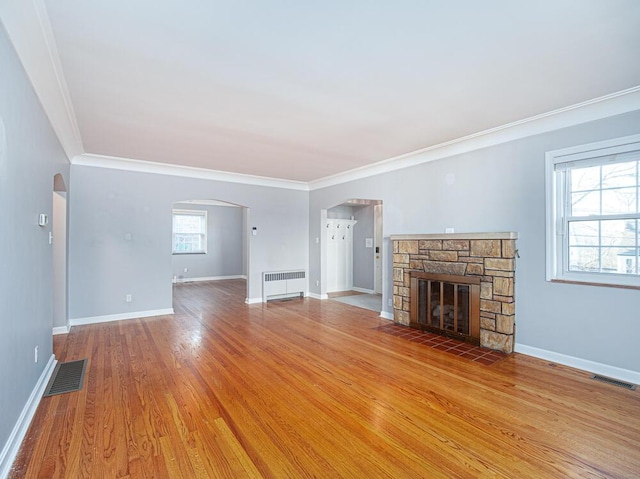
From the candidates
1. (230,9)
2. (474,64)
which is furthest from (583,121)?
(230,9)

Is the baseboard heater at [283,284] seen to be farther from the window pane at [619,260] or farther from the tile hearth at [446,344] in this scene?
the window pane at [619,260]

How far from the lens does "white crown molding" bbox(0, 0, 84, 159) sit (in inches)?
70.4

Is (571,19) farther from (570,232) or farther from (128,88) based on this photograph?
(128,88)

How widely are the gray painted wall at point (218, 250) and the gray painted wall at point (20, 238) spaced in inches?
283

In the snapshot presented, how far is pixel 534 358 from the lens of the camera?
3.57m

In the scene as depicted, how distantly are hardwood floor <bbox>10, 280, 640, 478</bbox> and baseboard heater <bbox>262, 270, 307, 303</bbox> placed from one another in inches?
111

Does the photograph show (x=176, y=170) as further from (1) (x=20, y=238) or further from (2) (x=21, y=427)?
(2) (x=21, y=427)

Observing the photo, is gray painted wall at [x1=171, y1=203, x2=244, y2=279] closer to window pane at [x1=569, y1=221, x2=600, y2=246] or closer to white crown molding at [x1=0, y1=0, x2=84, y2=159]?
white crown molding at [x1=0, y1=0, x2=84, y2=159]

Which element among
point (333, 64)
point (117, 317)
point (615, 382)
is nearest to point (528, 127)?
point (333, 64)

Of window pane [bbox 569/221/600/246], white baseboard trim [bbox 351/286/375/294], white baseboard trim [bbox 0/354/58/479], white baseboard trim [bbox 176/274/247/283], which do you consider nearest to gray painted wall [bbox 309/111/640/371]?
window pane [bbox 569/221/600/246]

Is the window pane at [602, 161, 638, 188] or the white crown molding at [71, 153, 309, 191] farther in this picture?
the white crown molding at [71, 153, 309, 191]

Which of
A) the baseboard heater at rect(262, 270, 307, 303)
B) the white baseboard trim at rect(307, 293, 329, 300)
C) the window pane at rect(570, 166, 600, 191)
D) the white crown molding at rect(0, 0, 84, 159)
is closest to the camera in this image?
the white crown molding at rect(0, 0, 84, 159)

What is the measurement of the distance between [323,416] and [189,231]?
29.9ft

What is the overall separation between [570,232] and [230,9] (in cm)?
379
